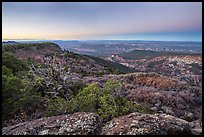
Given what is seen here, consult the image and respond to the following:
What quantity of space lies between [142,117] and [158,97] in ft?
54.0

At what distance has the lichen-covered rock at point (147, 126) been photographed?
6629 mm

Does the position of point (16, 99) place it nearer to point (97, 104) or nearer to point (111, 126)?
point (97, 104)

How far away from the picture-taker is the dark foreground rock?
675 cm

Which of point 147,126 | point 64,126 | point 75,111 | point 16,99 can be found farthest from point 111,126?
point 16,99

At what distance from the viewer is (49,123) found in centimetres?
790

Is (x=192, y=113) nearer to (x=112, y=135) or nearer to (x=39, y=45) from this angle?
(x=112, y=135)

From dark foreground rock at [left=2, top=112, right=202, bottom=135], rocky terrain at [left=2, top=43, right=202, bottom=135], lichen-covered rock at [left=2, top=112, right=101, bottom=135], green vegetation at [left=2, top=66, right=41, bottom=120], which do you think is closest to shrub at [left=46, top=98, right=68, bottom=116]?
rocky terrain at [left=2, top=43, right=202, bottom=135]

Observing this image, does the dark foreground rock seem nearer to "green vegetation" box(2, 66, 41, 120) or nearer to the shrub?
the shrub

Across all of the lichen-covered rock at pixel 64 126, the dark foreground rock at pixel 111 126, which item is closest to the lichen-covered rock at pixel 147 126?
the dark foreground rock at pixel 111 126

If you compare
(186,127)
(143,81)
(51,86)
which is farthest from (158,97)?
(186,127)

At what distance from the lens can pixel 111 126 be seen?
7406 mm

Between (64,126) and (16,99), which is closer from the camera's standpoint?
(64,126)

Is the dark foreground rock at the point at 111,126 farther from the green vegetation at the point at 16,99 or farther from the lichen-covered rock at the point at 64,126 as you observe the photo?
the green vegetation at the point at 16,99

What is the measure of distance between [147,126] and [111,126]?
1137 millimetres
